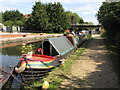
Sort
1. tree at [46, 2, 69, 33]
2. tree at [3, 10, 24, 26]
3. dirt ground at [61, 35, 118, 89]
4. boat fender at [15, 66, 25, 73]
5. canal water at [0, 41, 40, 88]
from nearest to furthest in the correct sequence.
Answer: dirt ground at [61, 35, 118, 89] < boat fender at [15, 66, 25, 73] < canal water at [0, 41, 40, 88] < tree at [46, 2, 69, 33] < tree at [3, 10, 24, 26]

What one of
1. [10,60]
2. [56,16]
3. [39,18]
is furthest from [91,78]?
[56,16]

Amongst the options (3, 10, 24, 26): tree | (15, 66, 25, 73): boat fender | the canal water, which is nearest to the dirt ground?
(15, 66, 25, 73): boat fender

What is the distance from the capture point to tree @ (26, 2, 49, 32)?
46969 mm

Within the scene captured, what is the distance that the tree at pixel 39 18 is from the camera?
47.0 metres

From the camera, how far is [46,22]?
155 feet

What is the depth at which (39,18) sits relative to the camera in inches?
1852

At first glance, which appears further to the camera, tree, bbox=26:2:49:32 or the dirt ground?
tree, bbox=26:2:49:32

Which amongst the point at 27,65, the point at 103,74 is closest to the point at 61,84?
the point at 27,65

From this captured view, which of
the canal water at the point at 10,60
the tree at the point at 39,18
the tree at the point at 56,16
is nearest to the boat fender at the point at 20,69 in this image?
the canal water at the point at 10,60

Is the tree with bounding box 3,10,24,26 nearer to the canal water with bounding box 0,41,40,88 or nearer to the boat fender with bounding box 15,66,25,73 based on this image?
the canal water with bounding box 0,41,40,88

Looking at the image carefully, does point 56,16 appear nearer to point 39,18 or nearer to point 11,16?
point 39,18

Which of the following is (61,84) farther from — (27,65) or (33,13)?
(33,13)

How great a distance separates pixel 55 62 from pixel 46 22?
40581 millimetres

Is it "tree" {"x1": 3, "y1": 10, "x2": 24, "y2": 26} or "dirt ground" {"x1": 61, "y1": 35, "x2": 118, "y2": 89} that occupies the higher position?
"tree" {"x1": 3, "y1": 10, "x2": 24, "y2": 26}
